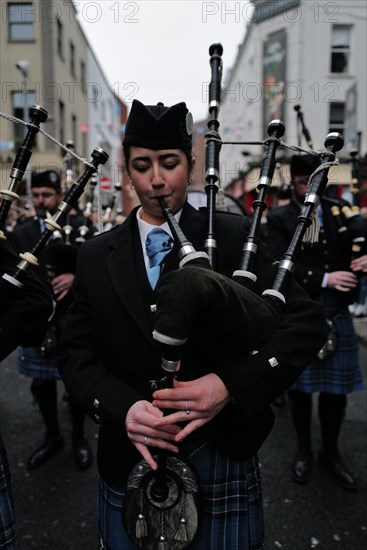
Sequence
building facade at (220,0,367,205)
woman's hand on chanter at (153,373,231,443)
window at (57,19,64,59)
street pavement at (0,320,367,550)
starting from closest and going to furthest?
woman's hand on chanter at (153,373,231,443), street pavement at (0,320,367,550), building facade at (220,0,367,205), window at (57,19,64,59)

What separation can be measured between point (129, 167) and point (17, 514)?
211cm

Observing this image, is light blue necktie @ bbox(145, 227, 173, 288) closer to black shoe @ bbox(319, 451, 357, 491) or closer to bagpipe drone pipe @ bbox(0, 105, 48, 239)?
bagpipe drone pipe @ bbox(0, 105, 48, 239)

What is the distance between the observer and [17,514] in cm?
252

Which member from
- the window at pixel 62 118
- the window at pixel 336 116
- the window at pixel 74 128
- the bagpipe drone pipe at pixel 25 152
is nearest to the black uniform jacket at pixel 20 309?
the bagpipe drone pipe at pixel 25 152

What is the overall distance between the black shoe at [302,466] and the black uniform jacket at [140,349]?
1.61 m

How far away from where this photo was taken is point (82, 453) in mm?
3000

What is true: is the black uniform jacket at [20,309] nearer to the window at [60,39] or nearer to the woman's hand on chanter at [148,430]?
the woman's hand on chanter at [148,430]

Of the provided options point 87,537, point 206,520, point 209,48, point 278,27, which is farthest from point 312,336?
point 278,27

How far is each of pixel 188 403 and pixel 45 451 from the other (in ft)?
7.51

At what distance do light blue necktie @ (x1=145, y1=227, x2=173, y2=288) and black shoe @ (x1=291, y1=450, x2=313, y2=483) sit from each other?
1952 millimetres

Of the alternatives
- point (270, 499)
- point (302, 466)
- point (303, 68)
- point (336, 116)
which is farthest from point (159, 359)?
point (336, 116)

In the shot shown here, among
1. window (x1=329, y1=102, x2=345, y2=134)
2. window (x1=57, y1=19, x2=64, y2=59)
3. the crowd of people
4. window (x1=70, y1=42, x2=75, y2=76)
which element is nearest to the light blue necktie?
the crowd of people

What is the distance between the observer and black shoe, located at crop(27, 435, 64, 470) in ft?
9.73

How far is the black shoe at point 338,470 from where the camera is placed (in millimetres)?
2633
